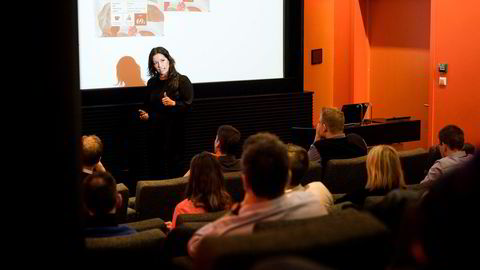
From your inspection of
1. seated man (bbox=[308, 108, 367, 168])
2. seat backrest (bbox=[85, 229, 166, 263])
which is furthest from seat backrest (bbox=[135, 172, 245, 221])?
seat backrest (bbox=[85, 229, 166, 263])

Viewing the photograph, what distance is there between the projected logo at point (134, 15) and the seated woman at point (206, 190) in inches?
158

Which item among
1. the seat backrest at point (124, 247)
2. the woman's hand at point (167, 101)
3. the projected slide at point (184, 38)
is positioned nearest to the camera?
the seat backrest at point (124, 247)

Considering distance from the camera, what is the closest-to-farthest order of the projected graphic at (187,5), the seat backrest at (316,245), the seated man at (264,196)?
1. the seat backrest at (316,245)
2. the seated man at (264,196)
3. the projected graphic at (187,5)

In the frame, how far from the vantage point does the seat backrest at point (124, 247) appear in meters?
3.20

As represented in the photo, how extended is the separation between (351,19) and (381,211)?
6974mm

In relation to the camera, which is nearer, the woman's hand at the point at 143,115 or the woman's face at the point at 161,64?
the woman's face at the point at 161,64

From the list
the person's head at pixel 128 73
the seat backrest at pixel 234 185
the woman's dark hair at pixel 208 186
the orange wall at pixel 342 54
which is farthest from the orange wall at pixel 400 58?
the woman's dark hair at pixel 208 186

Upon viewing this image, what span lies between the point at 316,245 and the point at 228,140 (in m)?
2.97

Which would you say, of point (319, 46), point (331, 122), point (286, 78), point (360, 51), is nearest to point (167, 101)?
point (331, 122)

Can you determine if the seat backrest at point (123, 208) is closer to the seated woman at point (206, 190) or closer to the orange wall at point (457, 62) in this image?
the seated woman at point (206, 190)

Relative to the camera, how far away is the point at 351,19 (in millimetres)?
10039

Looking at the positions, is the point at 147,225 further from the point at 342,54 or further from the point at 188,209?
the point at 342,54

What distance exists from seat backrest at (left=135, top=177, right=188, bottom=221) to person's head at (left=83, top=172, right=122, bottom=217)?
1.48m

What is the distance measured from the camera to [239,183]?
5059 millimetres
